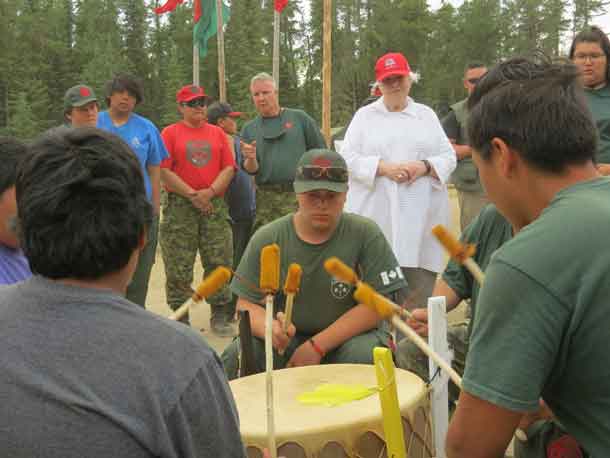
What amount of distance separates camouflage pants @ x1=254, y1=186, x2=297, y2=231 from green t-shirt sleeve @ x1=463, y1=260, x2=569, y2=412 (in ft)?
15.0

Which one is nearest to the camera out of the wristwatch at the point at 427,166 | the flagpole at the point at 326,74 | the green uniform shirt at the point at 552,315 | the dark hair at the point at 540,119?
the green uniform shirt at the point at 552,315

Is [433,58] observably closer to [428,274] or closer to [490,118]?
[428,274]

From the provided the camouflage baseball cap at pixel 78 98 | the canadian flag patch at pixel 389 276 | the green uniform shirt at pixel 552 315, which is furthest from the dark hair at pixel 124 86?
the green uniform shirt at pixel 552 315

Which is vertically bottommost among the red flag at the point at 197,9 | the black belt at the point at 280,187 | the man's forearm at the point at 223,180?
the black belt at the point at 280,187

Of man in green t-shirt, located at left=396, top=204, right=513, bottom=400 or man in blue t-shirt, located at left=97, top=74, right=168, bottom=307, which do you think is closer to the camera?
man in green t-shirt, located at left=396, top=204, right=513, bottom=400

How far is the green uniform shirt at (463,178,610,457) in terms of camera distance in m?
1.44

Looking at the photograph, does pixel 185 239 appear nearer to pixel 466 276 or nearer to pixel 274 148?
pixel 274 148

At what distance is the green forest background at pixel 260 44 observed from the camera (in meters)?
38.0

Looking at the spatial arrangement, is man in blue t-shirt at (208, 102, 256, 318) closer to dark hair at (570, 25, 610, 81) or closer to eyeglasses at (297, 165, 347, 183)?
eyeglasses at (297, 165, 347, 183)

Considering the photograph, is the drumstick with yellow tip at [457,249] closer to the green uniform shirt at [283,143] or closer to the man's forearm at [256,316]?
the man's forearm at [256,316]

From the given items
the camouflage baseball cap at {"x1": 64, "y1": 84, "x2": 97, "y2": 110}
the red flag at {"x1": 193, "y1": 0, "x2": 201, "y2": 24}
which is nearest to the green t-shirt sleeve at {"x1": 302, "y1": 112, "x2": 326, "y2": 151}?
the camouflage baseball cap at {"x1": 64, "y1": 84, "x2": 97, "y2": 110}

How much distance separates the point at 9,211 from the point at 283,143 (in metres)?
3.76

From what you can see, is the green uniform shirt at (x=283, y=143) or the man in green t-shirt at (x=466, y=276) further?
the green uniform shirt at (x=283, y=143)

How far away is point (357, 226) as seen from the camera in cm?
366
